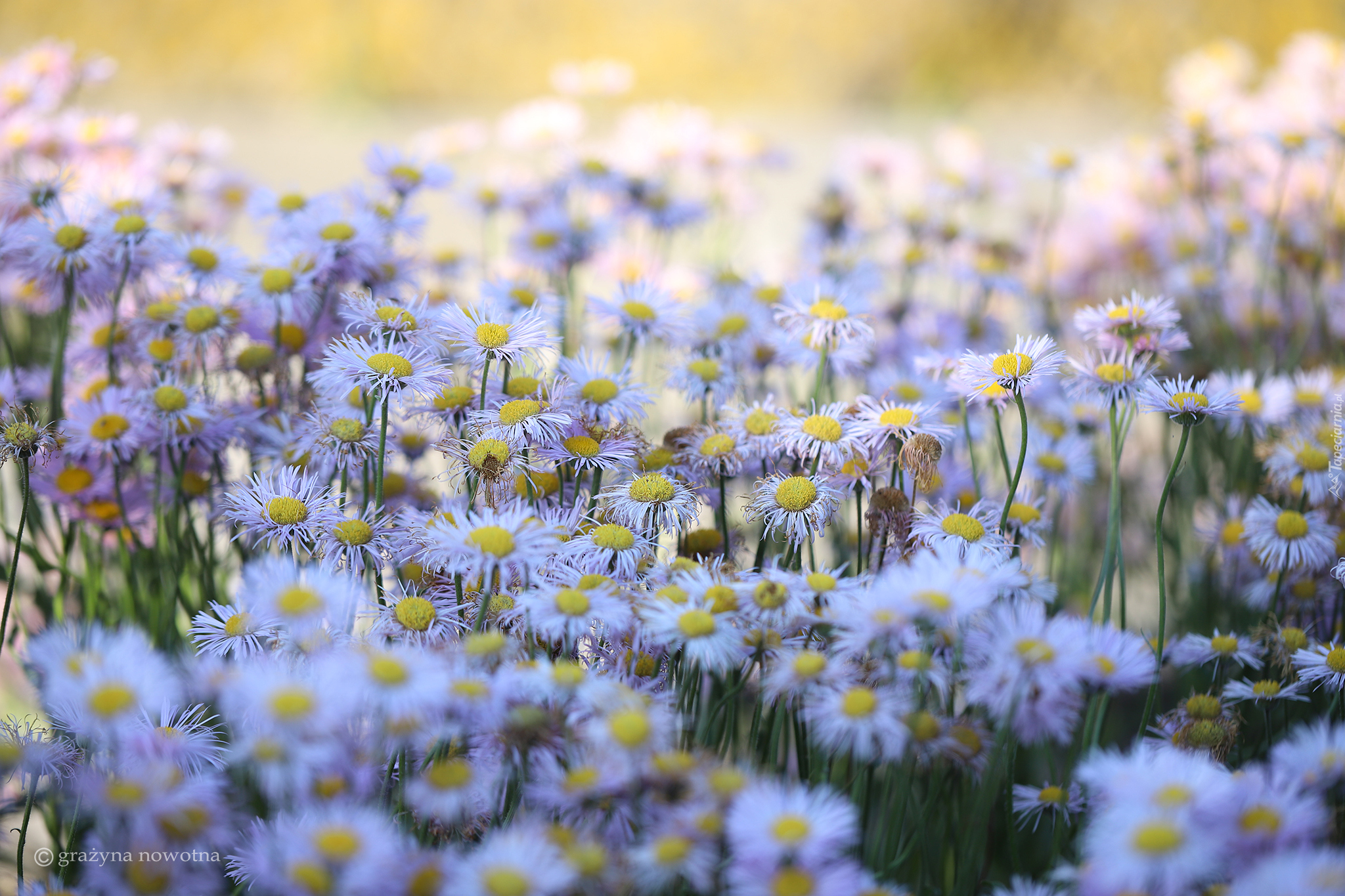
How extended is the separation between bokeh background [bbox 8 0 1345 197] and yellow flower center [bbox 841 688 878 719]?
4.02 meters

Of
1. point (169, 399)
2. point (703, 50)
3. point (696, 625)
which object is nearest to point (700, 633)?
point (696, 625)

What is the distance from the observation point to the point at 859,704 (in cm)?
59

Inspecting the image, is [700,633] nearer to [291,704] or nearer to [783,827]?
[783,827]

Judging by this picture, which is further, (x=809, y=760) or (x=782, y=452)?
(x=782, y=452)

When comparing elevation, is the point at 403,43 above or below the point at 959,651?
above

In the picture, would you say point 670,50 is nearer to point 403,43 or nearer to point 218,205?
point 403,43

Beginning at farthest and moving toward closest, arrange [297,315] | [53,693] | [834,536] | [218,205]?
[218,205], [834,536], [297,315], [53,693]

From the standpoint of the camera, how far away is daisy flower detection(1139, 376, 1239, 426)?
0.78 meters

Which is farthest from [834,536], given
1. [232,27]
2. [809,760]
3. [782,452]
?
[232,27]

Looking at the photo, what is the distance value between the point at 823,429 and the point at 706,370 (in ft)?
0.59

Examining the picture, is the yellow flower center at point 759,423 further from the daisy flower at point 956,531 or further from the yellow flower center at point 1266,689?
the yellow flower center at point 1266,689

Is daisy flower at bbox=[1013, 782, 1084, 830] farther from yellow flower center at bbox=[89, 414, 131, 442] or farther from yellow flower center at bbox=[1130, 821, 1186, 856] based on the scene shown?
yellow flower center at bbox=[89, 414, 131, 442]

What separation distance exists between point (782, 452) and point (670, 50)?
4.74 m

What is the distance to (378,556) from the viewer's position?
77 cm
